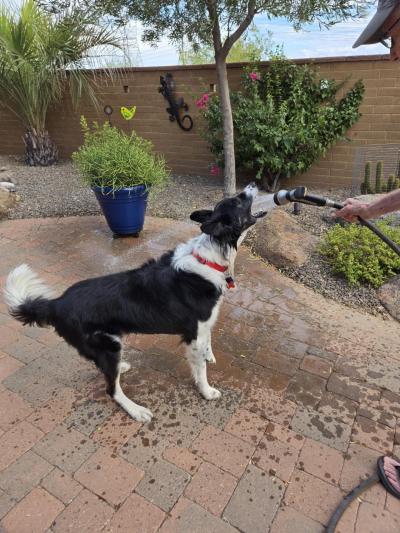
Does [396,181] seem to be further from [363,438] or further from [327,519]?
[327,519]

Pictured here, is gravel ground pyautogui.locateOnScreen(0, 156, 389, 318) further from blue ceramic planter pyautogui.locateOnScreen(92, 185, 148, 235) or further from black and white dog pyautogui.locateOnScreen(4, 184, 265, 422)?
black and white dog pyautogui.locateOnScreen(4, 184, 265, 422)

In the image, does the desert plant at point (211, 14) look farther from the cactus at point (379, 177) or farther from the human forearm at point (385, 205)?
the human forearm at point (385, 205)

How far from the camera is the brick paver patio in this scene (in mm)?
1823

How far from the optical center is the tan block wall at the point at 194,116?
5.91 metres

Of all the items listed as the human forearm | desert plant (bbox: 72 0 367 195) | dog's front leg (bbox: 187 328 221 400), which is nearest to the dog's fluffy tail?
dog's front leg (bbox: 187 328 221 400)

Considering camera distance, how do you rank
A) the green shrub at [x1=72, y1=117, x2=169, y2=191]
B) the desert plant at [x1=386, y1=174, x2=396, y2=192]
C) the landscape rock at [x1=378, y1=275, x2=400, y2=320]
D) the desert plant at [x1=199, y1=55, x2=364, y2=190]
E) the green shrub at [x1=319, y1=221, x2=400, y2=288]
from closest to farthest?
the landscape rock at [x1=378, y1=275, x2=400, y2=320], the green shrub at [x1=319, y1=221, x2=400, y2=288], the green shrub at [x1=72, y1=117, x2=169, y2=191], the desert plant at [x1=386, y1=174, x2=396, y2=192], the desert plant at [x1=199, y1=55, x2=364, y2=190]

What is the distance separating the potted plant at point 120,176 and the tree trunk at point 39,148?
451 cm

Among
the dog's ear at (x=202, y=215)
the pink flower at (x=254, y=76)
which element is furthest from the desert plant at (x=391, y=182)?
the dog's ear at (x=202, y=215)

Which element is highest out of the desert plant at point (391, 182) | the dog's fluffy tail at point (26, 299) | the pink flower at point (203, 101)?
the pink flower at point (203, 101)

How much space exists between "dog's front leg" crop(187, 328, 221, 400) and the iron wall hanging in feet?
19.9

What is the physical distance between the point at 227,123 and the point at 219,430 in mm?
4781

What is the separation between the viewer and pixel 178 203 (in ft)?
20.3

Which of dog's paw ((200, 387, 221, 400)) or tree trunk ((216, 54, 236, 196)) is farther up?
tree trunk ((216, 54, 236, 196))

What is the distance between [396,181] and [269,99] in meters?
2.44
